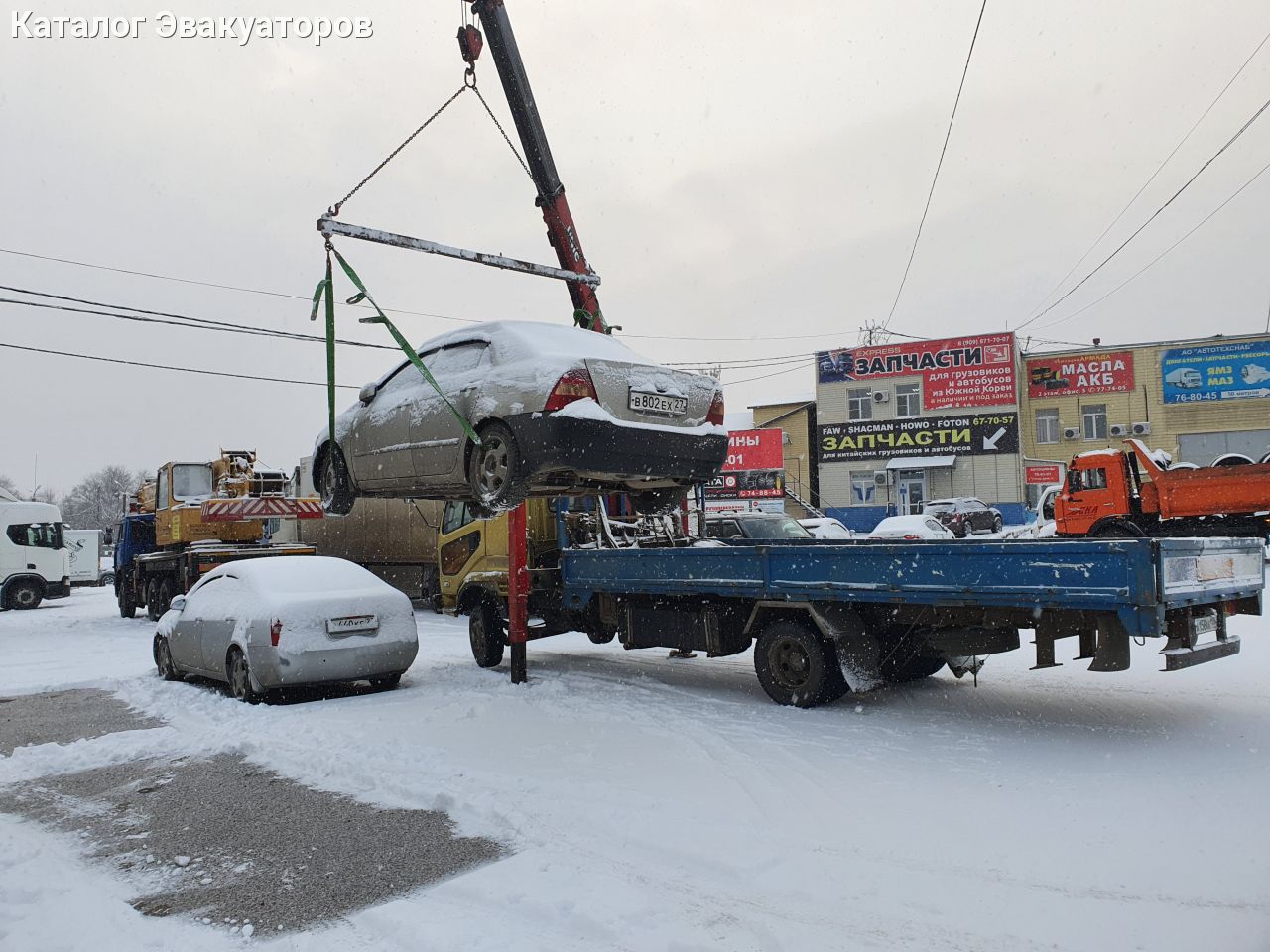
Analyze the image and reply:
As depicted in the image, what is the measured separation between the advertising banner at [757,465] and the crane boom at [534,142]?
2700 cm

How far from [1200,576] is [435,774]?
5152 mm

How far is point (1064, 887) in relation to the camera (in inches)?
151

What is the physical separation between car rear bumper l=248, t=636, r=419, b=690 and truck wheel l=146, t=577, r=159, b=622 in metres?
11.8

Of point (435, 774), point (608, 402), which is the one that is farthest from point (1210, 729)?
point (435, 774)

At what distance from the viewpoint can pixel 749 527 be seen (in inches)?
527

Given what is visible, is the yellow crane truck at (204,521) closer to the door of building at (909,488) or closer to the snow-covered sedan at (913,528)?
the snow-covered sedan at (913,528)

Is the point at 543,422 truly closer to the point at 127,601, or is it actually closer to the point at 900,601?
the point at 900,601

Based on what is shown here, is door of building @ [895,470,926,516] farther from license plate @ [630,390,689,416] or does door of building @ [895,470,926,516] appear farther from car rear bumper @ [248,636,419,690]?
license plate @ [630,390,689,416]

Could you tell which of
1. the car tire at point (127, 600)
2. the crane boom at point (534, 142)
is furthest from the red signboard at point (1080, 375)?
the car tire at point (127, 600)

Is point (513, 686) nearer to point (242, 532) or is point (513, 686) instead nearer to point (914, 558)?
point (914, 558)

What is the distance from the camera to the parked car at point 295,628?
8.12m

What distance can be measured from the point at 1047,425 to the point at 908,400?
5.18 m

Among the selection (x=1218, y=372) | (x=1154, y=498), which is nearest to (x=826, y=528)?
(x=1154, y=498)

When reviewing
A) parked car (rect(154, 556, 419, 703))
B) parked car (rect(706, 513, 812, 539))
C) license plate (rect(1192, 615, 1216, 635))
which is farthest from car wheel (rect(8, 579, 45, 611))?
license plate (rect(1192, 615, 1216, 635))
